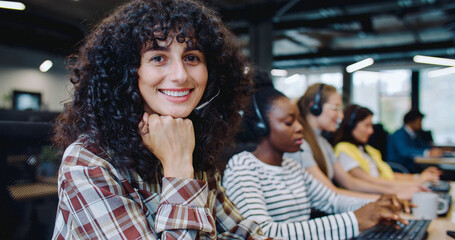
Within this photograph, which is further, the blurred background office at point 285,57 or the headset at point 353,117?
the headset at point 353,117

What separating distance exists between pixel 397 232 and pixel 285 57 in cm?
898

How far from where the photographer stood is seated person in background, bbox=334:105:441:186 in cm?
254

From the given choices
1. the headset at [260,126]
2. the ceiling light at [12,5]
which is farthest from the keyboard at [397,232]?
the ceiling light at [12,5]

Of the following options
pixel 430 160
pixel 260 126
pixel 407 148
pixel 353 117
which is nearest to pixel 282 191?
pixel 260 126

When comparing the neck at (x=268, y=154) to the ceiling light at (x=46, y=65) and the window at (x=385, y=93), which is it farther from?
the window at (x=385, y=93)

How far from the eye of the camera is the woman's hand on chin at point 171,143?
2.74 ft

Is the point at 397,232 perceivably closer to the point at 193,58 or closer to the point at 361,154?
the point at 193,58

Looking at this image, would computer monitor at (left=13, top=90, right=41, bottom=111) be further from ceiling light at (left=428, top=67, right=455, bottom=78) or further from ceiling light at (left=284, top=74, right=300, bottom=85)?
ceiling light at (left=284, top=74, right=300, bottom=85)

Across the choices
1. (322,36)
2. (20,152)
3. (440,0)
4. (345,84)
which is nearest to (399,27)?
(322,36)

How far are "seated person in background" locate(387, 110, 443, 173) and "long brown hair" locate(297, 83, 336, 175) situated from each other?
10.0ft

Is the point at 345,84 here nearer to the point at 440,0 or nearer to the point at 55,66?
the point at 440,0

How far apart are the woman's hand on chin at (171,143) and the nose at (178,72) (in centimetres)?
10

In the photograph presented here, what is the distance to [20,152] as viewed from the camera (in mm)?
935

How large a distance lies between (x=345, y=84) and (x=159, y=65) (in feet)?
34.7
